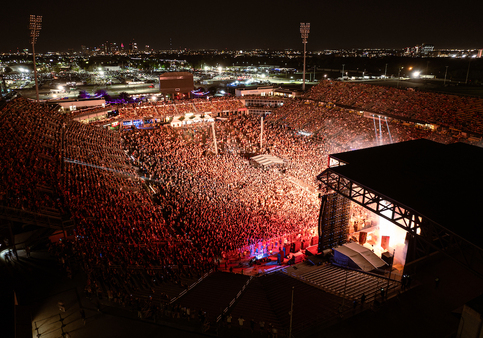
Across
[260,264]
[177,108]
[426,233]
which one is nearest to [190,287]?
[260,264]

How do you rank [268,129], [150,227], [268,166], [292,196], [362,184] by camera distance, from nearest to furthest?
1. [362,184]
2. [150,227]
3. [292,196]
4. [268,166]
5. [268,129]

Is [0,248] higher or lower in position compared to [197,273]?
higher

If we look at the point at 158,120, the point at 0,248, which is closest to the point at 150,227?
the point at 0,248

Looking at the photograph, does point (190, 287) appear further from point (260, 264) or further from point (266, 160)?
point (266, 160)

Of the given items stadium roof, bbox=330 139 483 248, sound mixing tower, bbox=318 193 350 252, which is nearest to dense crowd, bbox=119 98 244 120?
sound mixing tower, bbox=318 193 350 252

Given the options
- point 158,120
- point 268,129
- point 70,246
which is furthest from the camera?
point 158,120

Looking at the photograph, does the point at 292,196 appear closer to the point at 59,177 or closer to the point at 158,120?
the point at 59,177

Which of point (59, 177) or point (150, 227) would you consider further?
point (59, 177)

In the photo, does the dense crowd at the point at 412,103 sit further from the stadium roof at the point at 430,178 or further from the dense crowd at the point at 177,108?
the stadium roof at the point at 430,178
